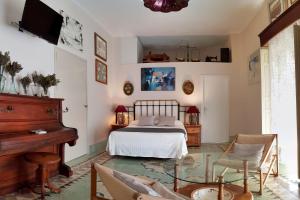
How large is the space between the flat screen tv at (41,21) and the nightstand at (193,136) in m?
4.02

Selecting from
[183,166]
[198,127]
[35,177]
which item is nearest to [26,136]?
[35,177]

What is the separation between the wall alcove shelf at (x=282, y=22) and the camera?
133 inches

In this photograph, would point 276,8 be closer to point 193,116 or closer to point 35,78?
point 193,116

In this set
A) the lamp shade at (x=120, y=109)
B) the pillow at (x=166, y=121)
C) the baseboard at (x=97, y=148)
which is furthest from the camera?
the lamp shade at (x=120, y=109)

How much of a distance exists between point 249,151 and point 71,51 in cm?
347

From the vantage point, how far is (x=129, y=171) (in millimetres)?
4059

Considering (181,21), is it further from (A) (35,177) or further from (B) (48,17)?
(A) (35,177)

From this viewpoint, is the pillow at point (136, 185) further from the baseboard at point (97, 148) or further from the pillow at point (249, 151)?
the baseboard at point (97, 148)

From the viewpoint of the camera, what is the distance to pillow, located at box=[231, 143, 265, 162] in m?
3.14

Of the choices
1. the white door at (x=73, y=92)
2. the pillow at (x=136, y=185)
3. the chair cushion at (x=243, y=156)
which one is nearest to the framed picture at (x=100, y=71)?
the white door at (x=73, y=92)

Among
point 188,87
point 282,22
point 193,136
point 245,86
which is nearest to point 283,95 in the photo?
point 282,22

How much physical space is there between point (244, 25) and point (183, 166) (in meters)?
4.74

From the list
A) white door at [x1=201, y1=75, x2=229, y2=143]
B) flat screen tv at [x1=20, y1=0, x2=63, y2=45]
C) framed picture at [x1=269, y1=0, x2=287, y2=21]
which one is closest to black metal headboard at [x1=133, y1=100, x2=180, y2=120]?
white door at [x1=201, y1=75, x2=229, y2=143]

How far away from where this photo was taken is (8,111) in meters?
2.71
